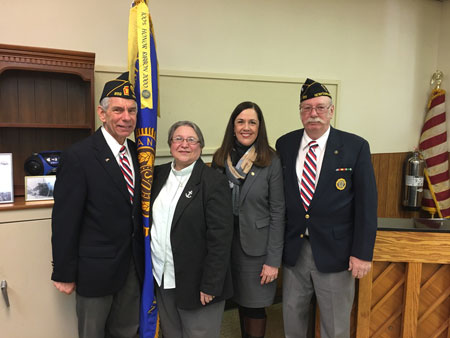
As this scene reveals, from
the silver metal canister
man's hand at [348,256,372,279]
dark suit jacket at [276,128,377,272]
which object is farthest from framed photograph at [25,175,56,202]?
the silver metal canister

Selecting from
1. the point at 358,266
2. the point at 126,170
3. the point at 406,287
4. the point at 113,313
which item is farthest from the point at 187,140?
the point at 406,287

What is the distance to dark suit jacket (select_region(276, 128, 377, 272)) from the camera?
1.63 metres

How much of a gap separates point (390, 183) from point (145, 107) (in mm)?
2858

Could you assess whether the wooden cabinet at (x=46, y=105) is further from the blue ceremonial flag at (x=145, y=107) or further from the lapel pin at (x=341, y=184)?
the lapel pin at (x=341, y=184)

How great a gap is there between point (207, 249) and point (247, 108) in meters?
0.78

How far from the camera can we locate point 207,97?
2.71 m

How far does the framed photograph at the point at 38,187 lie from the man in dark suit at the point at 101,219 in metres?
0.56

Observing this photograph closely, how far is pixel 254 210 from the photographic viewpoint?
5.63 ft

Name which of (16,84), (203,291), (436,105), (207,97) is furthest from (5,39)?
(436,105)

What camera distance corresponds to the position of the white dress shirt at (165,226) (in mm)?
1531

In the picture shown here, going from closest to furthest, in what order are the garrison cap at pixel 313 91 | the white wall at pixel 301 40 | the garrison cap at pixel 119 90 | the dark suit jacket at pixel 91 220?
the dark suit jacket at pixel 91 220, the garrison cap at pixel 119 90, the garrison cap at pixel 313 91, the white wall at pixel 301 40

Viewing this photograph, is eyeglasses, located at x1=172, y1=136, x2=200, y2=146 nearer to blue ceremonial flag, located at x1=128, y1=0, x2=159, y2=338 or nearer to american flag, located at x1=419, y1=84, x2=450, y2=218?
blue ceremonial flag, located at x1=128, y1=0, x2=159, y2=338

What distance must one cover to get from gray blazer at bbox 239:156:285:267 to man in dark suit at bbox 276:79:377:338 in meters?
0.06

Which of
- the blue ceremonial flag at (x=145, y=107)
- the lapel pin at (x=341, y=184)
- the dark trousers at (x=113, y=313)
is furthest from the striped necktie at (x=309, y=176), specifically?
the dark trousers at (x=113, y=313)
